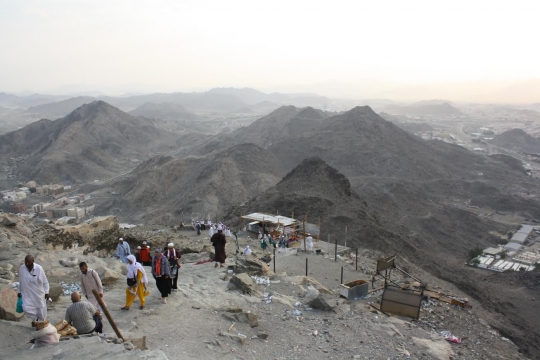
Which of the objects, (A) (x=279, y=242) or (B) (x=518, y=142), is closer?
(A) (x=279, y=242)

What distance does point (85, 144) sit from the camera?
64.9 metres

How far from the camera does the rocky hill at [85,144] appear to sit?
176 ft

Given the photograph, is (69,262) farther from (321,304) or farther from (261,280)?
(321,304)

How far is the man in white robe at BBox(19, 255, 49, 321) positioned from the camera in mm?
5629

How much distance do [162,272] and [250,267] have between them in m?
4.12

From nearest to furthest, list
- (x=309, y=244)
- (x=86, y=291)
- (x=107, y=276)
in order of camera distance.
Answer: (x=86, y=291) → (x=107, y=276) → (x=309, y=244)

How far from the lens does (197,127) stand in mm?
114750

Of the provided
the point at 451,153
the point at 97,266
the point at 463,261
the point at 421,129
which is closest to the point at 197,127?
the point at 421,129

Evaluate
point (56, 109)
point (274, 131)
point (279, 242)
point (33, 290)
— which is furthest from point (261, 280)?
point (56, 109)

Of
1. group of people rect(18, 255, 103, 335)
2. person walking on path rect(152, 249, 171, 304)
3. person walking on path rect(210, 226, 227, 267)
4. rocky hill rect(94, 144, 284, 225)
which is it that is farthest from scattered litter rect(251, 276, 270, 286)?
rocky hill rect(94, 144, 284, 225)

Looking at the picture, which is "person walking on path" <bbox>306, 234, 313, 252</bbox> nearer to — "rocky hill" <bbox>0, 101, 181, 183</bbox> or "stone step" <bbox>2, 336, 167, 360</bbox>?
"stone step" <bbox>2, 336, 167, 360</bbox>

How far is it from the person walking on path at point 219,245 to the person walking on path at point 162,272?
10.1 ft

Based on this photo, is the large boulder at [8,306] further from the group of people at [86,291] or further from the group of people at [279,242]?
the group of people at [279,242]

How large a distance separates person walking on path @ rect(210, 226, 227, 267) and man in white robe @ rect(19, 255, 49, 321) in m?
5.35
